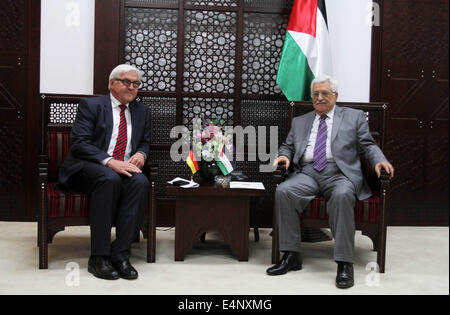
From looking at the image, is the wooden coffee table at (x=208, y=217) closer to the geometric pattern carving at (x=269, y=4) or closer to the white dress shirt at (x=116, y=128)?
the white dress shirt at (x=116, y=128)

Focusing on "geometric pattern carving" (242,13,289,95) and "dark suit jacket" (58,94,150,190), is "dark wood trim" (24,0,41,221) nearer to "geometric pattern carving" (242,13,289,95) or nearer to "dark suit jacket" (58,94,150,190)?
"dark suit jacket" (58,94,150,190)

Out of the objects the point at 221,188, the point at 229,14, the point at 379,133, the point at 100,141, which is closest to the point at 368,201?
the point at 379,133

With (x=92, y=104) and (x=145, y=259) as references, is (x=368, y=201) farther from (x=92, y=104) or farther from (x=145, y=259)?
(x=92, y=104)

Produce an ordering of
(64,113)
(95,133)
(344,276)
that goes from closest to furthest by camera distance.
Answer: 1. (344,276)
2. (95,133)
3. (64,113)

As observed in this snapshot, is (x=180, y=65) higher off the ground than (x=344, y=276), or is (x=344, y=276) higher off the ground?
(x=180, y=65)

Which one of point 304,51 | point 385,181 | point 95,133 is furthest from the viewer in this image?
point 304,51

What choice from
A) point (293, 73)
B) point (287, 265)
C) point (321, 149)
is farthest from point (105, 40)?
point (287, 265)

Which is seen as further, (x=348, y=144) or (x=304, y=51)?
(x=304, y=51)

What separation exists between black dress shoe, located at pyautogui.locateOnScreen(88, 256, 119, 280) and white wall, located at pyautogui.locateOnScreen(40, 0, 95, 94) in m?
1.94

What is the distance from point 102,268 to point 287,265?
1.21m

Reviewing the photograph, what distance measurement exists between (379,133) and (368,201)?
0.76 meters

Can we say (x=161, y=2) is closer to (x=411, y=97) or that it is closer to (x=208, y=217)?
(x=208, y=217)

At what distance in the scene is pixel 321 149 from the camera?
365 centimetres

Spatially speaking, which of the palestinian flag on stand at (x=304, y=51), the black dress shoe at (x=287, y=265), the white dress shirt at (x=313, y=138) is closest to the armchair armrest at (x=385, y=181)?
the white dress shirt at (x=313, y=138)
